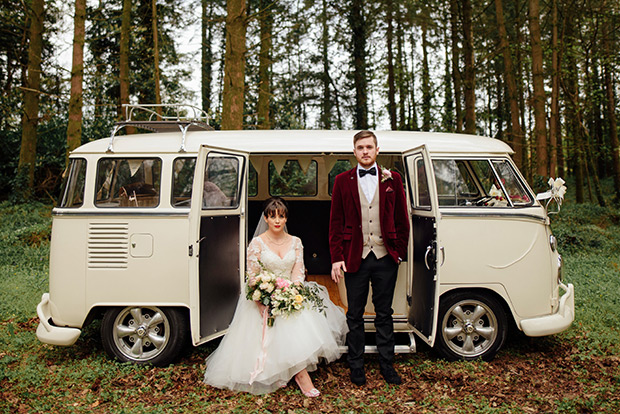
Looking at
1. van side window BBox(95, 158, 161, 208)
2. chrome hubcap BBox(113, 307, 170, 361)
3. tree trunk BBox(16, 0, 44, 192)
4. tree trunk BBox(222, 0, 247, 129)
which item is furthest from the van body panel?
tree trunk BBox(16, 0, 44, 192)

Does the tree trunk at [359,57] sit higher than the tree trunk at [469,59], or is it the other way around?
the tree trunk at [359,57]

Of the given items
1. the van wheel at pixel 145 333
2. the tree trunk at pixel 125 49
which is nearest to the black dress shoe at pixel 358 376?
the van wheel at pixel 145 333

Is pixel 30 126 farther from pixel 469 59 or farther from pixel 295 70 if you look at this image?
pixel 295 70

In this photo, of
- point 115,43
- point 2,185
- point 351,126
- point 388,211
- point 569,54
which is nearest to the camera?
point 388,211

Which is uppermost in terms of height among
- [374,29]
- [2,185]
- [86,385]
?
[374,29]

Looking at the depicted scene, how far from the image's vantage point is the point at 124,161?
497cm

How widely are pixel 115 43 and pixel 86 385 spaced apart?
1700 cm

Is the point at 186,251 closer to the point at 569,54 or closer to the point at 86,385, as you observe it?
the point at 86,385

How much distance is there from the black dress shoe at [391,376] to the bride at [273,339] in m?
0.49

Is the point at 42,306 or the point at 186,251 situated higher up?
the point at 186,251

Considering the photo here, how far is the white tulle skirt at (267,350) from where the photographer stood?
433cm

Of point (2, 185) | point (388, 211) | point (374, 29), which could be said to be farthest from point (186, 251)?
point (374, 29)

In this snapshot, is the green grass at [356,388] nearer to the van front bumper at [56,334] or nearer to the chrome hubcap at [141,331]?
the chrome hubcap at [141,331]

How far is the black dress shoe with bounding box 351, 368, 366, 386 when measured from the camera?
449 cm
